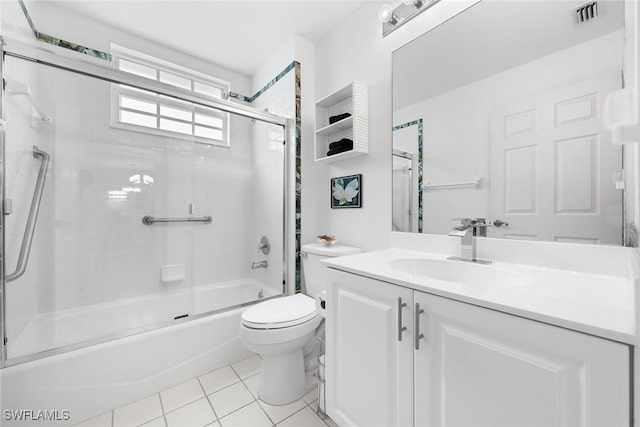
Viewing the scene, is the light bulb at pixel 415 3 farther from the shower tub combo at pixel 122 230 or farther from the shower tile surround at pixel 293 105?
the shower tub combo at pixel 122 230

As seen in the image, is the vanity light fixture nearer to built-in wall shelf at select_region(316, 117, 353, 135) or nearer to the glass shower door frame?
built-in wall shelf at select_region(316, 117, 353, 135)

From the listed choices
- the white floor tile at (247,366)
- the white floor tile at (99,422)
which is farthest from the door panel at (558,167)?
the white floor tile at (99,422)

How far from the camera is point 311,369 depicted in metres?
1.58

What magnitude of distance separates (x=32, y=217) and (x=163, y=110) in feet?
3.41

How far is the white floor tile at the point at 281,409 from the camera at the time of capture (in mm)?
1270

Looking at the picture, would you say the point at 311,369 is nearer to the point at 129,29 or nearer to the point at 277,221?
the point at 277,221

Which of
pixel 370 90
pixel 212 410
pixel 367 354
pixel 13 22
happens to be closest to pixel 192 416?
pixel 212 410

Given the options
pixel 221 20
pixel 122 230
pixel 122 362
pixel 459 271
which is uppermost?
pixel 221 20

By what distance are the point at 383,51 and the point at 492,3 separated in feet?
1.93

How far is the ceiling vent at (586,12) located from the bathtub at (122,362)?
2191 millimetres

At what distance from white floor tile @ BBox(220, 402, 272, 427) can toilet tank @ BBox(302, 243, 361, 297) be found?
719mm

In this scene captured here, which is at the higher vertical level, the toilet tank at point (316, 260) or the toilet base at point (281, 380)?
the toilet tank at point (316, 260)

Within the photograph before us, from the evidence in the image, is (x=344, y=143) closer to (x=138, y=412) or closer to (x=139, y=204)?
(x=139, y=204)

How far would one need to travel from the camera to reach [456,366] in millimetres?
688
